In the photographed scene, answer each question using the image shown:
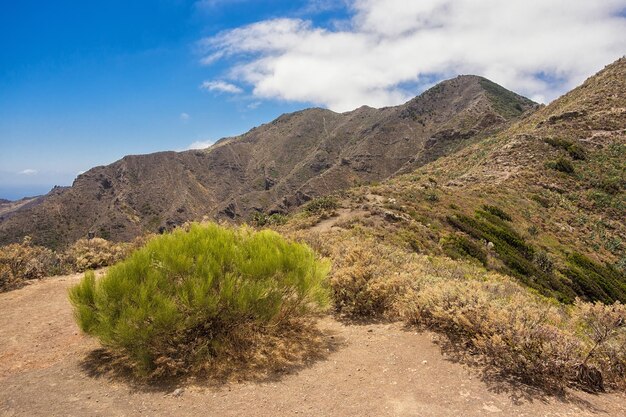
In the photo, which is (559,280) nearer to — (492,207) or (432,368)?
(492,207)

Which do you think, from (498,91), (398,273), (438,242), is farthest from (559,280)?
(498,91)

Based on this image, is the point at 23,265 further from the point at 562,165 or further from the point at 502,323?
the point at 562,165

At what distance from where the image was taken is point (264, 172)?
144 m

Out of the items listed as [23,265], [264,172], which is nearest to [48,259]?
[23,265]

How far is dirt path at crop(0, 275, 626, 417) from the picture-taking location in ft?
13.6

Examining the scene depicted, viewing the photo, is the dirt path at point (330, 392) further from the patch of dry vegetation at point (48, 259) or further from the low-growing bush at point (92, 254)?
the low-growing bush at point (92, 254)

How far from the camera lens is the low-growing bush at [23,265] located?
962cm

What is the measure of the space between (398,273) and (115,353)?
4.99 metres

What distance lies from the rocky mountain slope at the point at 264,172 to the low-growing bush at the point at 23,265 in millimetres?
73514

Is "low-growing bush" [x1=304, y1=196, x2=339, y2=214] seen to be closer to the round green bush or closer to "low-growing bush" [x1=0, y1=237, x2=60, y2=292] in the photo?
"low-growing bush" [x1=0, y1=237, x2=60, y2=292]

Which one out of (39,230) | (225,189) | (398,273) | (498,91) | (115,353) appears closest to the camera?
(115,353)

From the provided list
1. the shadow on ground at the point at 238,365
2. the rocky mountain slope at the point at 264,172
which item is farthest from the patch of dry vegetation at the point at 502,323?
the rocky mountain slope at the point at 264,172

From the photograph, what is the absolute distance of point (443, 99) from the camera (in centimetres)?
11550

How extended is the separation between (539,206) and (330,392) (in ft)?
95.6
